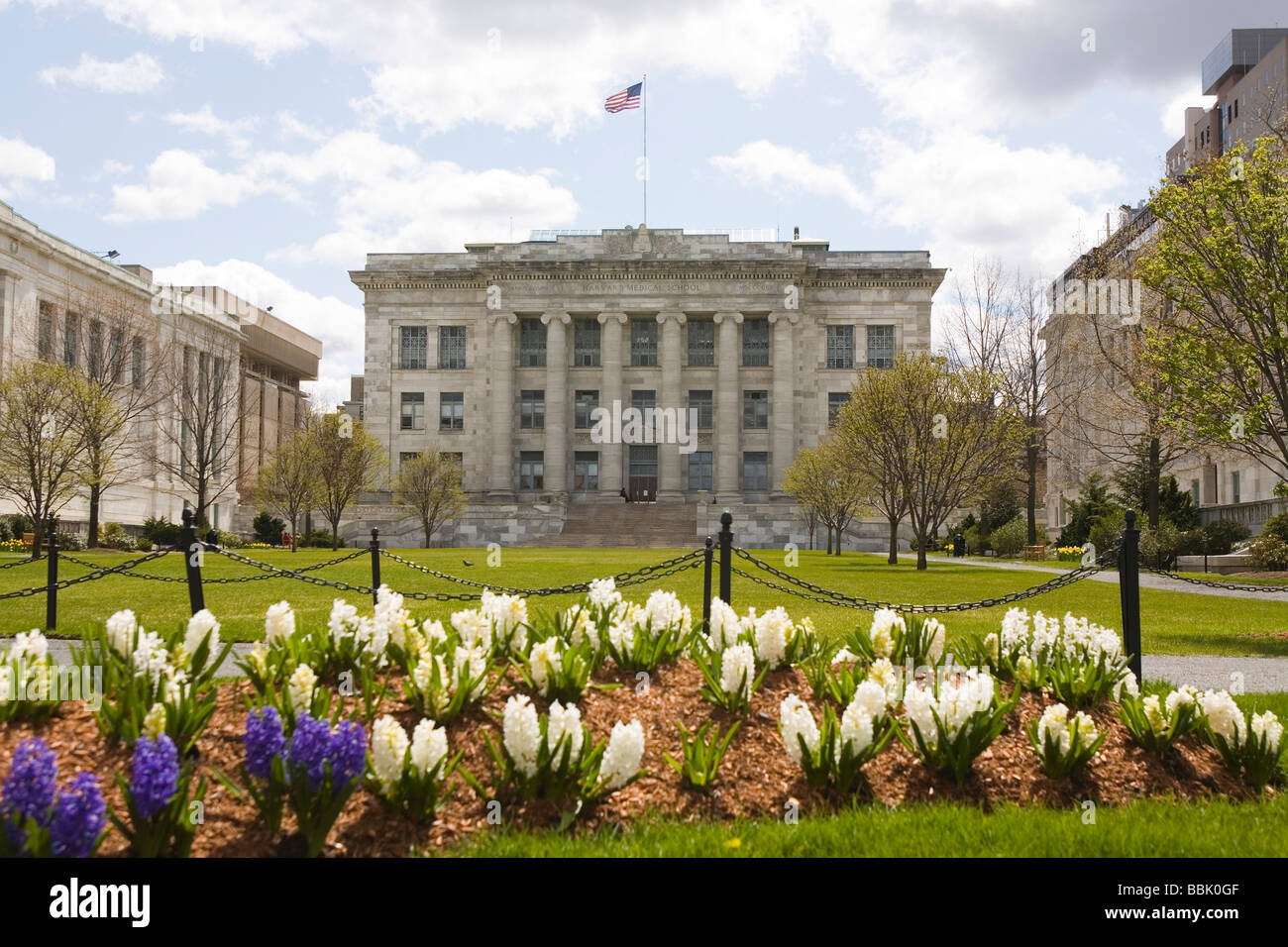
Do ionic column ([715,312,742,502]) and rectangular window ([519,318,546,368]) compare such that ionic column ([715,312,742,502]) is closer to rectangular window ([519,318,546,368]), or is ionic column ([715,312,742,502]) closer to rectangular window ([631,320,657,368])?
rectangular window ([631,320,657,368])

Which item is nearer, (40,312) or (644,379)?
(40,312)

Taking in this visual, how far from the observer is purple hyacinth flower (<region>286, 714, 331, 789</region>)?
5.12 m

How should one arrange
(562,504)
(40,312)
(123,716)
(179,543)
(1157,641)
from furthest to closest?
(562,504) → (40,312) → (1157,641) → (179,543) → (123,716)

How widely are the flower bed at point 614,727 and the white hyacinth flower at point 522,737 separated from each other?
0.04 ft

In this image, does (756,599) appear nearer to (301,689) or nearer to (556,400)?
(301,689)

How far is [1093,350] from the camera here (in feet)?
161

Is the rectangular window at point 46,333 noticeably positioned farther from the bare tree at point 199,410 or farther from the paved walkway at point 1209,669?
the paved walkway at point 1209,669

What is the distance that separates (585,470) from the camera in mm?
74500

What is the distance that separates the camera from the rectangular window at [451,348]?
75.3 m

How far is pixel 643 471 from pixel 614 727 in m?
68.2

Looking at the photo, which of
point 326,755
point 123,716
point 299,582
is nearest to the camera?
A: point 326,755
